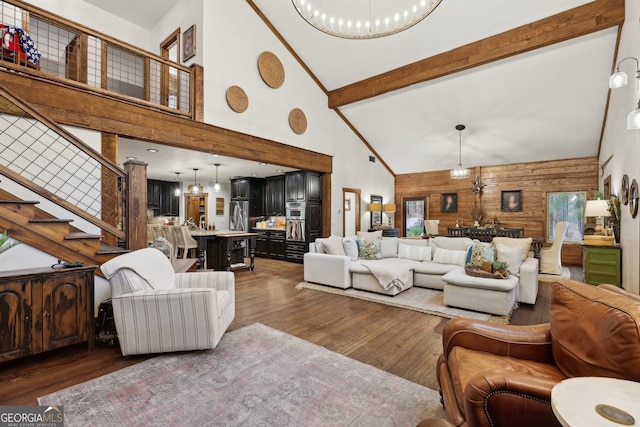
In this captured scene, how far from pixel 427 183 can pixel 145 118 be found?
8279 mm

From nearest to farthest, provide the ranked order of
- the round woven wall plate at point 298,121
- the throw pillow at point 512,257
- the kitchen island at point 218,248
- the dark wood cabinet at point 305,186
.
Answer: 1. the throw pillow at point 512,257
2. the kitchen island at point 218,248
3. the round woven wall plate at point 298,121
4. the dark wood cabinet at point 305,186

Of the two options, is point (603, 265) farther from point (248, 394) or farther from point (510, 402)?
point (248, 394)

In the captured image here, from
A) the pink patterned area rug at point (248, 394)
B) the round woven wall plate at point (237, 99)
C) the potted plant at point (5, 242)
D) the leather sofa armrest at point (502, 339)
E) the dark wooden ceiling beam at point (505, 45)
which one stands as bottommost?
the pink patterned area rug at point (248, 394)

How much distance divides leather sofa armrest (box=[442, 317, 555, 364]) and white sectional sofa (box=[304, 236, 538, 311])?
2.30 metres

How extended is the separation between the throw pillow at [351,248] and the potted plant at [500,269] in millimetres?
2271

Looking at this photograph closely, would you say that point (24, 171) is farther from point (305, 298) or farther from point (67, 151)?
point (305, 298)

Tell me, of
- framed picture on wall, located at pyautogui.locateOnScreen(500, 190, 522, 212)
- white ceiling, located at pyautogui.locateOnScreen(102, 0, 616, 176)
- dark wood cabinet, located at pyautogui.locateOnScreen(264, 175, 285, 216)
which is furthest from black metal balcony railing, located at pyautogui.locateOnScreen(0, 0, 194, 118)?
framed picture on wall, located at pyautogui.locateOnScreen(500, 190, 522, 212)

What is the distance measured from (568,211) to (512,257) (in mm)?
5034

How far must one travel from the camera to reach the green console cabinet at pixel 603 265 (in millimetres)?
4232

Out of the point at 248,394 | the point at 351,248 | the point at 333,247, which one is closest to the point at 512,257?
the point at 351,248

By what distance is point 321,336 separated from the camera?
305 centimetres

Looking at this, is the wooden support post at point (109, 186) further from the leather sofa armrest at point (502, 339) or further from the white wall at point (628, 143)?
the white wall at point (628, 143)

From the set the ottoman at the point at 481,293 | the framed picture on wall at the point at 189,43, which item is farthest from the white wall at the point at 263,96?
the ottoman at the point at 481,293

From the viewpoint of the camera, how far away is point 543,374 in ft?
4.75
